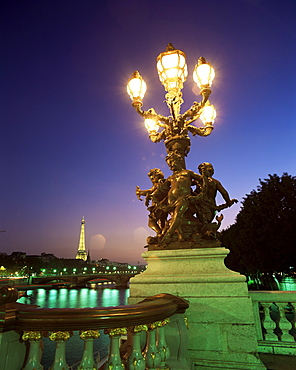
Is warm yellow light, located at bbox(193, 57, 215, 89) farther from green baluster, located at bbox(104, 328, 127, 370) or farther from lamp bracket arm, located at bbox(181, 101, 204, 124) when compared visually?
green baluster, located at bbox(104, 328, 127, 370)

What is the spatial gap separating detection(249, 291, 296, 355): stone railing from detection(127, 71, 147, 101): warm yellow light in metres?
5.84

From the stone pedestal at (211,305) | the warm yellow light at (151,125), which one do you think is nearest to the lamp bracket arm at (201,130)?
the warm yellow light at (151,125)

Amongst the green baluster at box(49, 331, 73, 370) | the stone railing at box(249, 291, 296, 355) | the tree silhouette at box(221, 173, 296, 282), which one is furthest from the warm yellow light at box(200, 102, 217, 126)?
the tree silhouette at box(221, 173, 296, 282)

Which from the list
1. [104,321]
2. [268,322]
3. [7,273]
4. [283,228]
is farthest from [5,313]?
[7,273]

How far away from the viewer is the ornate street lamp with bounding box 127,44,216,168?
22.3ft

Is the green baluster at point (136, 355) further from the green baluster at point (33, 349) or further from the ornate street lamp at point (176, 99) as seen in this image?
the ornate street lamp at point (176, 99)

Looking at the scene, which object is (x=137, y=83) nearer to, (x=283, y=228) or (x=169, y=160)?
(x=169, y=160)

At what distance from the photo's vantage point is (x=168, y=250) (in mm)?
5668

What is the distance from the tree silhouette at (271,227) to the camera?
20047 millimetres

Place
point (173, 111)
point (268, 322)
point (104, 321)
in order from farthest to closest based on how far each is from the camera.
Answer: point (173, 111)
point (268, 322)
point (104, 321)

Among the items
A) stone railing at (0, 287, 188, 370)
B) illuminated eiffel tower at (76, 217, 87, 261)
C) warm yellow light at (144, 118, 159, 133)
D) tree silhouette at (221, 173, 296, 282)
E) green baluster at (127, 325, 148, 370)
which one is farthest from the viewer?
illuminated eiffel tower at (76, 217, 87, 261)

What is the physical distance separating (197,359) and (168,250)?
2.04 metres

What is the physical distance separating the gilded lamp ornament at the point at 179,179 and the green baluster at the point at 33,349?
152 inches

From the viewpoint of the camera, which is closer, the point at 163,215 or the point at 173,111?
the point at 163,215
